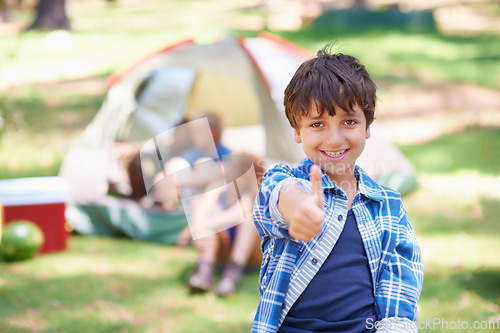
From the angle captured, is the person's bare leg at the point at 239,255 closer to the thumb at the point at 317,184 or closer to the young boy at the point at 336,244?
the young boy at the point at 336,244

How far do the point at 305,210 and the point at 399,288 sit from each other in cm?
42

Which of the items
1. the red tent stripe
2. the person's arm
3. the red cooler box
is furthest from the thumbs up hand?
the red tent stripe

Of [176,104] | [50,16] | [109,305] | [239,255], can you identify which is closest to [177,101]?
[176,104]

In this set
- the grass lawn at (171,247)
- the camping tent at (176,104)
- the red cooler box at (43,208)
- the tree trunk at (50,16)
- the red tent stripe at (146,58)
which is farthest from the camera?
the tree trunk at (50,16)

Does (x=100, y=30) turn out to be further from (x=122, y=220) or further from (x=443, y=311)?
(x=443, y=311)

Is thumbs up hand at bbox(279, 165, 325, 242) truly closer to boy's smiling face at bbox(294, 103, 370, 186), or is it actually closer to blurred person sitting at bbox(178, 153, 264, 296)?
boy's smiling face at bbox(294, 103, 370, 186)

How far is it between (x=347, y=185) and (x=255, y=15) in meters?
12.4

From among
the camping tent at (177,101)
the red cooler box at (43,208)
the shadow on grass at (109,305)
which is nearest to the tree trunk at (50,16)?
the camping tent at (177,101)

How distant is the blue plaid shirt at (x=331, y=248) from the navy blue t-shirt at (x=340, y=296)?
2cm

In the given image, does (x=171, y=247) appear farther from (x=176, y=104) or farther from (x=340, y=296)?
(x=340, y=296)

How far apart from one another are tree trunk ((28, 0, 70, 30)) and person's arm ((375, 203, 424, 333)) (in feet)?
36.0

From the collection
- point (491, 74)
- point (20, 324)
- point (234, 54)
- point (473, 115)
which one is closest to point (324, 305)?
point (20, 324)

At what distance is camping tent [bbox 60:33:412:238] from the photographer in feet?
15.1

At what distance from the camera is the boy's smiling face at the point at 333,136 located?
4.86 ft
